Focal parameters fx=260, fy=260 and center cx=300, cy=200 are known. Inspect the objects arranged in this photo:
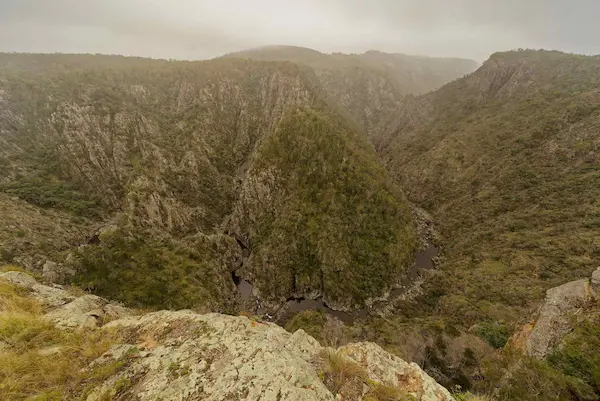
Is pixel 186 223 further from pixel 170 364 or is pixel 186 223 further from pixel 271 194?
pixel 170 364

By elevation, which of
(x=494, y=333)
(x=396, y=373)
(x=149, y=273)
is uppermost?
(x=396, y=373)

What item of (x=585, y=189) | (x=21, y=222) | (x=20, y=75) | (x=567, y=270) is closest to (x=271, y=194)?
(x=21, y=222)

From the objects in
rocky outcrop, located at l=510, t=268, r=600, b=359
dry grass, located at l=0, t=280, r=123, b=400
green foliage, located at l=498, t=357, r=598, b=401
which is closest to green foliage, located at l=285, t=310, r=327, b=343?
rocky outcrop, located at l=510, t=268, r=600, b=359

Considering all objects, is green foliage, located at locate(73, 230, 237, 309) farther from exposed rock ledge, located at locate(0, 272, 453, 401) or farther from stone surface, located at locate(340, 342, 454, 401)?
stone surface, located at locate(340, 342, 454, 401)

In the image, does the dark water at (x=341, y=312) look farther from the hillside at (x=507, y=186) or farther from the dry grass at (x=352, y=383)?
the dry grass at (x=352, y=383)

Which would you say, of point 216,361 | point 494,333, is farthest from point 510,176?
point 216,361

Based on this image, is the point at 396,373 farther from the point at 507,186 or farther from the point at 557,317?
the point at 507,186

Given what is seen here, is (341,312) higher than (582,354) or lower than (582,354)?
lower
